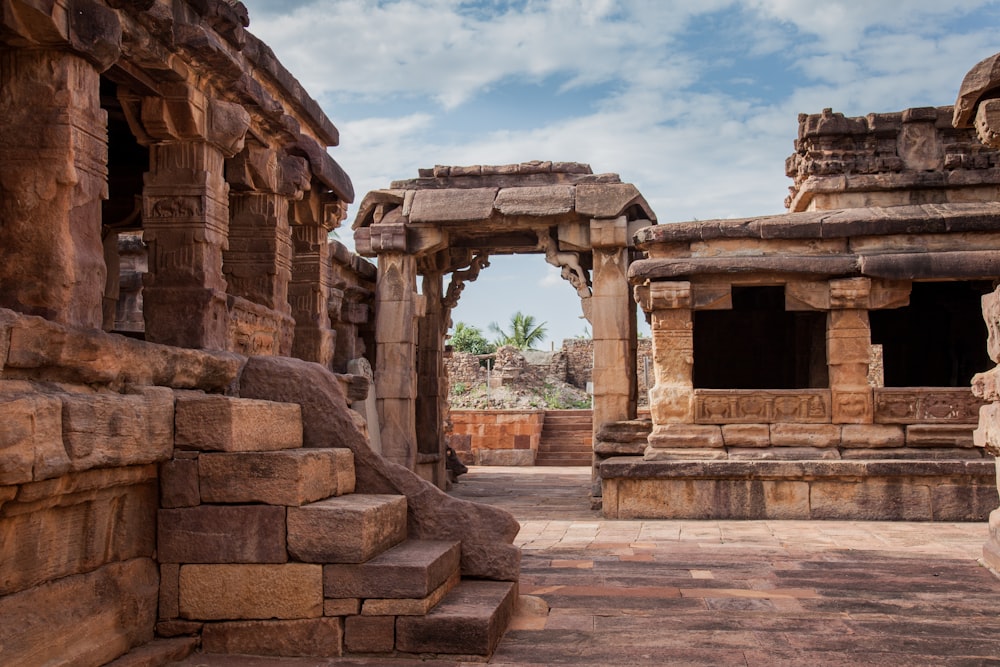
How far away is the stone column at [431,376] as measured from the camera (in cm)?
1501

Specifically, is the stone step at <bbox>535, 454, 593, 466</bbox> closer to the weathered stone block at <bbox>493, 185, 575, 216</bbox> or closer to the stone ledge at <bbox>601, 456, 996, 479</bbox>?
the weathered stone block at <bbox>493, 185, 575, 216</bbox>

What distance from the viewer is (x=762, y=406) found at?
33.4 feet

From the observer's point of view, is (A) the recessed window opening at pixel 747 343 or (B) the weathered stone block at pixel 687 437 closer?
(B) the weathered stone block at pixel 687 437

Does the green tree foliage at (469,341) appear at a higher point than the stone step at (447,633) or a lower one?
higher

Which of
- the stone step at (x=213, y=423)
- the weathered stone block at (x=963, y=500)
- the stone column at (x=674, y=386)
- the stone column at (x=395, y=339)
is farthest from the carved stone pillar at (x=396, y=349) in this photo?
the stone step at (x=213, y=423)

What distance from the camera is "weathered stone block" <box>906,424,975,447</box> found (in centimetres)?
983

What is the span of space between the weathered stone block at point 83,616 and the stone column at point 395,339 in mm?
9039

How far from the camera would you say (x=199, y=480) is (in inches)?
170

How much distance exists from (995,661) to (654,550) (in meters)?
3.37

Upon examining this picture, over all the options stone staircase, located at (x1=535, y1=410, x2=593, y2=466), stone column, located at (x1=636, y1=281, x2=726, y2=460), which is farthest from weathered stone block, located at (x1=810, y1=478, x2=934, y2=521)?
stone staircase, located at (x1=535, y1=410, x2=593, y2=466)

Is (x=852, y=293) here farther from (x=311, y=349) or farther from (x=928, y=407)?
(x=311, y=349)

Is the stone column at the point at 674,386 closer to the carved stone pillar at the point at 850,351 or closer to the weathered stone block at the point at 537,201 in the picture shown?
the carved stone pillar at the point at 850,351

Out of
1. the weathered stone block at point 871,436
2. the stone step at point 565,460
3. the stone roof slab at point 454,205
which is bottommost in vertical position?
the stone step at point 565,460

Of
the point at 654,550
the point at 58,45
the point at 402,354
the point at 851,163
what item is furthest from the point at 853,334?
the point at 58,45
